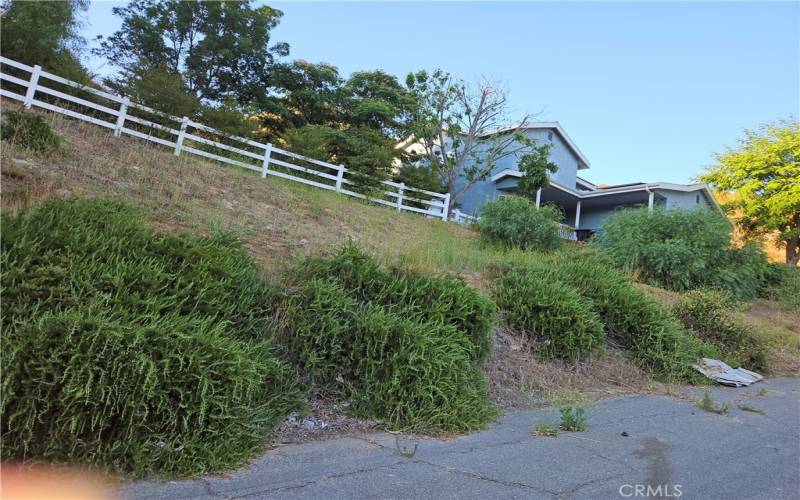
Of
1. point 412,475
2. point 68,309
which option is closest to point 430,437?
point 412,475

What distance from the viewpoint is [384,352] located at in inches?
194

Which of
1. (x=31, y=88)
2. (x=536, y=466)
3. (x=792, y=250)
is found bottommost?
(x=536, y=466)

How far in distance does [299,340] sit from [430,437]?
151 cm

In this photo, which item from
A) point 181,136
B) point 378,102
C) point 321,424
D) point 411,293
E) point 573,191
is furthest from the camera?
point 573,191

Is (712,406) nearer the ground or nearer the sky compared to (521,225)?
nearer the ground

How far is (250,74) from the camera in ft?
85.8

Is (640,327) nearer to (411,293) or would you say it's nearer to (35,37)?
(411,293)

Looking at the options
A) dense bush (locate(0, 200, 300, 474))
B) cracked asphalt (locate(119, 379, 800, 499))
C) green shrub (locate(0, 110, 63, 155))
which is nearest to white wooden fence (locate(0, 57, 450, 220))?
green shrub (locate(0, 110, 63, 155))

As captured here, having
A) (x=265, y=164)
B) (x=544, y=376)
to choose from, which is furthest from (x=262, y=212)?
(x=544, y=376)

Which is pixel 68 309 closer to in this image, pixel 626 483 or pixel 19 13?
pixel 626 483

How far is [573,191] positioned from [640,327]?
20.6m

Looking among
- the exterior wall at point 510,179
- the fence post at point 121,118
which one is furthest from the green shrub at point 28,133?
the exterior wall at point 510,179

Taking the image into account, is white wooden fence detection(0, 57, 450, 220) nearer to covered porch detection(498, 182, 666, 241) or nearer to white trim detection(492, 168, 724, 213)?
white trim detection(492, 168, 724, 213)

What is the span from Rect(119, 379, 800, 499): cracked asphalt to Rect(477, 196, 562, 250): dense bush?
32.0 feet
